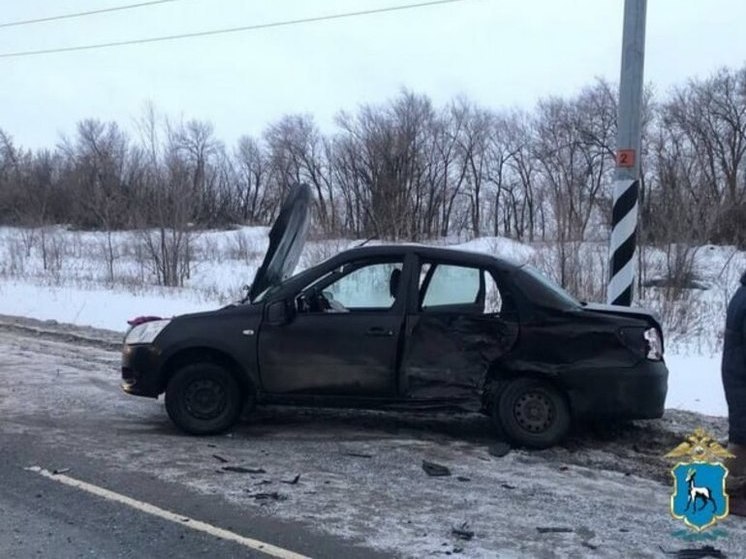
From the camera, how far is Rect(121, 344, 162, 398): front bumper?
6.96 metres

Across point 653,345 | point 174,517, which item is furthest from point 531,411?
point 174,517

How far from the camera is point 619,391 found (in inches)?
254

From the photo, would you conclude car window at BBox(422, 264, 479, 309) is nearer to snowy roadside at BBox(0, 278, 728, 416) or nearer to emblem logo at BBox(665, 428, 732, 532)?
emblem logo at BBox(665, 428, 732, 532)

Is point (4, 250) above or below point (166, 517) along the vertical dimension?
above

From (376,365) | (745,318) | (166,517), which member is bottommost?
(166,517)

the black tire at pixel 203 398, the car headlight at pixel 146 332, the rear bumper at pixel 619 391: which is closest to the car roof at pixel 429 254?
the rear bumper at pixel 619 391

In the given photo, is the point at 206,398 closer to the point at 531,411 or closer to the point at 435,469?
the point at 435,469

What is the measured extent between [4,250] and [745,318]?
3558 centimetres

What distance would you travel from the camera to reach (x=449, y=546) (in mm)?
4527

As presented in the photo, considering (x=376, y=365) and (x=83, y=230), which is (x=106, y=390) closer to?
(x=376, y=365)

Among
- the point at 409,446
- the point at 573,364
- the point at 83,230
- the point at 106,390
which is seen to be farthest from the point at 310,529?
the point at 83,230

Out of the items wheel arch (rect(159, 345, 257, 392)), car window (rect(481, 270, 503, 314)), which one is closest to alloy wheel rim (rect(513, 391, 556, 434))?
car window (rect(481, 270, 503, 314))

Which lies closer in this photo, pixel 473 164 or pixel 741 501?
pixel 741 501

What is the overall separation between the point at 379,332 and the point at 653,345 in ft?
7.61
